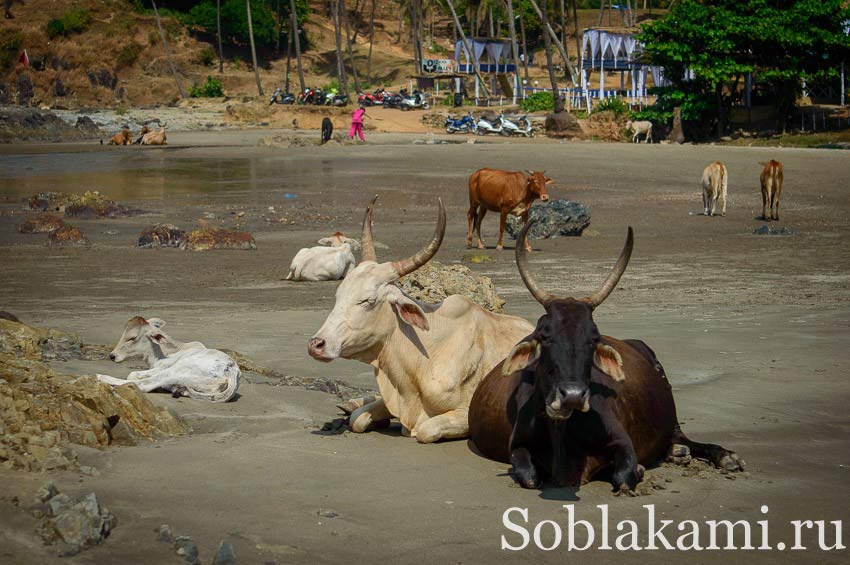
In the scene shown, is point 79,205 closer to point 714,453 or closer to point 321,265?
point 321,265

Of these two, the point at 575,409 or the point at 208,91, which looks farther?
the point at 208,91

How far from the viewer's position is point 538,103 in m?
59.9

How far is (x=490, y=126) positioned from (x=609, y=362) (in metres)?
44.5

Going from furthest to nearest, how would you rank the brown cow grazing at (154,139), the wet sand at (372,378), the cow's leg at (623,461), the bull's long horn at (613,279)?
the brown cow grazing at (154,139), the bull's long horn at (613,279), the cow's leg at (623,461), the wet sand at (372,378)

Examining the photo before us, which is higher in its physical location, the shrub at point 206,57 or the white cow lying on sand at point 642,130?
the shrub at point 206,57

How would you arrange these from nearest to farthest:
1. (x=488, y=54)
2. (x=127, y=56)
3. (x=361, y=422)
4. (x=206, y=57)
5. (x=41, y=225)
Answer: (x=361, y=422), (x=41, y=225), (x=488, y=54), (x=127, y=56), (x=206, y=57)

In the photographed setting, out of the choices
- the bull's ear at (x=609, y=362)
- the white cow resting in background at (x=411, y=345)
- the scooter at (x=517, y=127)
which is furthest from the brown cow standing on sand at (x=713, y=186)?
the scooter at (x=517, y=127)

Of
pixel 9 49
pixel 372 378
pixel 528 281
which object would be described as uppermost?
pixel 9 49

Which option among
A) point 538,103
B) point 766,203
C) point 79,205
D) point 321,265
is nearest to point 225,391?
point 321,265

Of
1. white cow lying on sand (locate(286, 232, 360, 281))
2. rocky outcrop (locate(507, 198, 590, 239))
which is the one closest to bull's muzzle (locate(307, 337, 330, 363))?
white cow lying on sand (locate(286, 232, 360, 281))

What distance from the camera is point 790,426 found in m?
7.39

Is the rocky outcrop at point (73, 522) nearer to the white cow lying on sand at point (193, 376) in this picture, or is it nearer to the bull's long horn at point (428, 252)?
the bull's long horn at point (428, 252)

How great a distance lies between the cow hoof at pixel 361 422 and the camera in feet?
23.7

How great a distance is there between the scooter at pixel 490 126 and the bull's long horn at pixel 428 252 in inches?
1694
